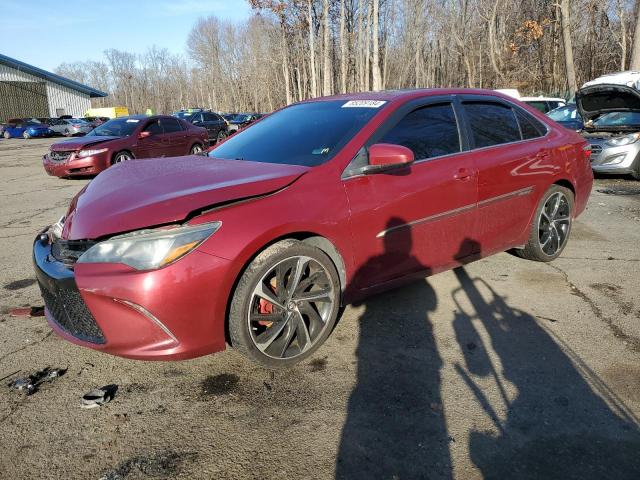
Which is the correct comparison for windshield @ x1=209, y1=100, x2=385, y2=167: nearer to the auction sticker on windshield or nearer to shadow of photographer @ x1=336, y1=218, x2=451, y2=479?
the auction sticker on windshield

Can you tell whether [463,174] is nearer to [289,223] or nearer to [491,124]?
[491,124]

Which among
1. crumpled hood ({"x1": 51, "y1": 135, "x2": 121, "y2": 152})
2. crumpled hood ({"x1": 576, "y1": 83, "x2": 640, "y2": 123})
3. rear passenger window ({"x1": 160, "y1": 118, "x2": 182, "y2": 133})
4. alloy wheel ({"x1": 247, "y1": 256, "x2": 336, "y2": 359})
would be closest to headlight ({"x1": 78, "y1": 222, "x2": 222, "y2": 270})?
alloy wheel ({"x1": 247, "y1": 256, "x2": 336, "y2": 359})

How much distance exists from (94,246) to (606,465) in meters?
2.62

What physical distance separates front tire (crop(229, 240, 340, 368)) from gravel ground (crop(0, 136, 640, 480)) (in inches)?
6.1

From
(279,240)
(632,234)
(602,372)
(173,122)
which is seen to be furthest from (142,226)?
(173,122)

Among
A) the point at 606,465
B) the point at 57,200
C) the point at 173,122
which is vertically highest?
the point at 173,122

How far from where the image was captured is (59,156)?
11.0 meters

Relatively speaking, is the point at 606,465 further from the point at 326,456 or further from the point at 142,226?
the point at 142,226

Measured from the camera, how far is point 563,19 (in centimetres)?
2152

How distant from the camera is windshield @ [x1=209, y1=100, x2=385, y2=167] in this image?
3.21 meters

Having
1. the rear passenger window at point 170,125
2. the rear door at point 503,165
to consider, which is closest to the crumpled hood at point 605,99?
the rear door at point 503,165

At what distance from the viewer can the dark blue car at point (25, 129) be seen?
116 feet

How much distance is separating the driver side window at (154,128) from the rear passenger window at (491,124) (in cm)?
1020

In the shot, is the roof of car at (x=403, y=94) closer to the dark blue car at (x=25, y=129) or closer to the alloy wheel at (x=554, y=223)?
the alloy wheel at (x=554, y=223)
